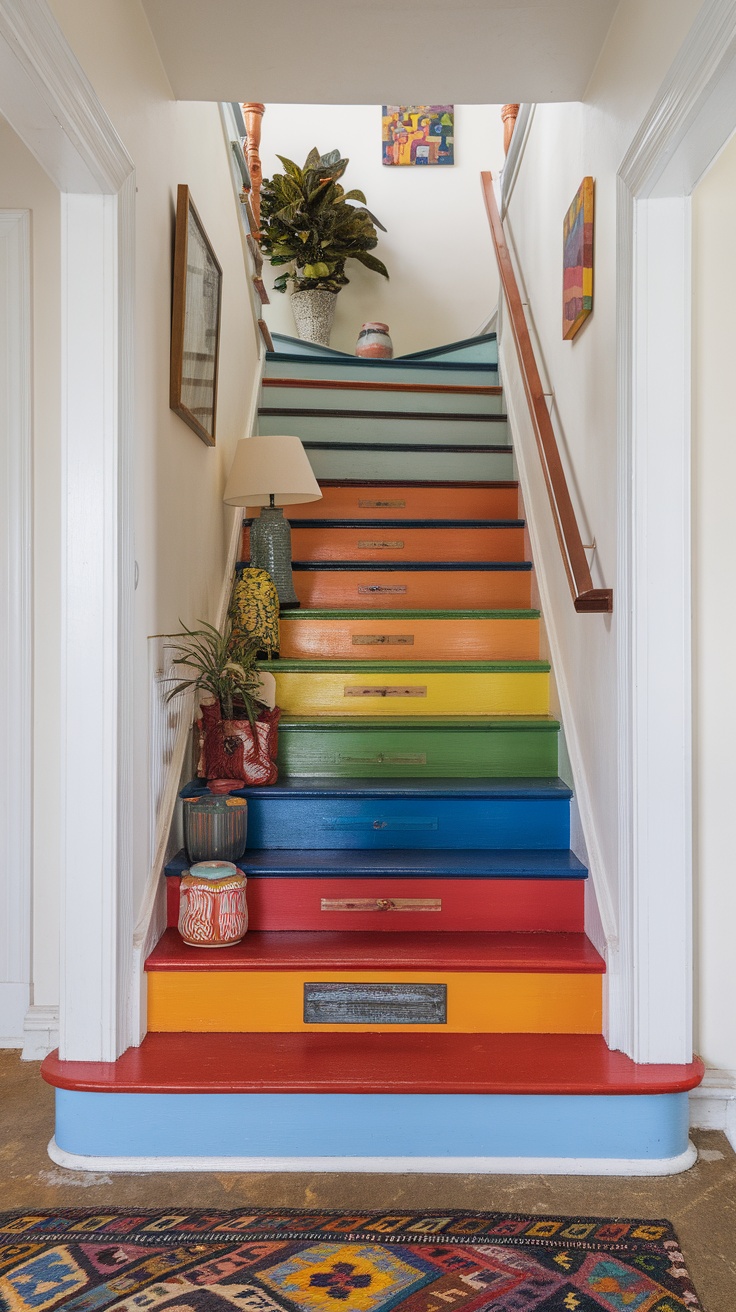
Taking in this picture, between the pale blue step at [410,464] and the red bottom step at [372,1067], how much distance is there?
2437mm

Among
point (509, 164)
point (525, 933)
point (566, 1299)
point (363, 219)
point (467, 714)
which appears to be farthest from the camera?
point (363, 219)

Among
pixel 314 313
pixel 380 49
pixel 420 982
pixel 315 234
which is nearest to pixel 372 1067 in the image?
pixel 420 982

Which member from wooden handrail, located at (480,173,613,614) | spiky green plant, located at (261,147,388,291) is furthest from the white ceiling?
spiky green plant, located at (261,147,388,291)

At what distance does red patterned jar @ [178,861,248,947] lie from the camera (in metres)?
2.26

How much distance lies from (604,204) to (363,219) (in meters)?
3.11

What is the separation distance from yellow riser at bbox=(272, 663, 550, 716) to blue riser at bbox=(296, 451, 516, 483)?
4.08 ft

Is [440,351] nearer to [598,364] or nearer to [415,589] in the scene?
[415,589]

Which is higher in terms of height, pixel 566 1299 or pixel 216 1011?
pixel 216 1011

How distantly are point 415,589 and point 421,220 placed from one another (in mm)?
2867

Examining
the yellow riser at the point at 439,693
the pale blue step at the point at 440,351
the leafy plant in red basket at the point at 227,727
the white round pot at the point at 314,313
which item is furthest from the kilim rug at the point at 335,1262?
the white round pot at the point at 314,313

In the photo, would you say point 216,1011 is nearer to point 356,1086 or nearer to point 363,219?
point 356,1086

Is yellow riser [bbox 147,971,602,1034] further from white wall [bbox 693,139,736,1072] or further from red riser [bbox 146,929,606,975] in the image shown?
white wall [bbox 693,139,736,1072]

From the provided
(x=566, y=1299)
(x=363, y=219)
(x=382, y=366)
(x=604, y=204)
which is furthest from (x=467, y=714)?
(x=363, y=219)

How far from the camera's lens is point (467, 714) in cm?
305
